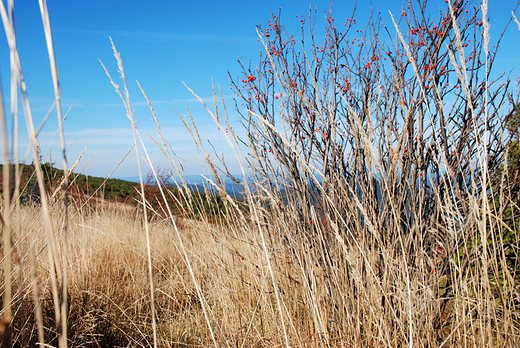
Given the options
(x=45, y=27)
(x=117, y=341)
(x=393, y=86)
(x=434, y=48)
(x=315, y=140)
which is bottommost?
(x=117, y=341)

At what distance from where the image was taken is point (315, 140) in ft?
6.52

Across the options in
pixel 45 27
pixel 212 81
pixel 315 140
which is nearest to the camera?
pixel 45 27

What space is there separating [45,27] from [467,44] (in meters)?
2.21

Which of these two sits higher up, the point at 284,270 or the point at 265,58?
the point at 265,58

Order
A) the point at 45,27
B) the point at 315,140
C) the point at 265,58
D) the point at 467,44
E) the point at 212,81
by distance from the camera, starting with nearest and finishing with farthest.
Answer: the point at 45,27 < the point at 212,81 < the point at 467,44 < the point at 315,140 < the point at 265,58

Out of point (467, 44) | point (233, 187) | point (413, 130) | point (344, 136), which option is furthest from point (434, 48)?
point (233, 187)

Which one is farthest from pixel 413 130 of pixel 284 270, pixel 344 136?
pixel 284 270

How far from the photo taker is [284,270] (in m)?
1.56

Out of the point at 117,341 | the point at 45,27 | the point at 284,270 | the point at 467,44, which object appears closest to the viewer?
the point at 45,27

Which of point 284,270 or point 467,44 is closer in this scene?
point 284,270

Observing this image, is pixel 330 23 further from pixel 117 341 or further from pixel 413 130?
pixel 117 341

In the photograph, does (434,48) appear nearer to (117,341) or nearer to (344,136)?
(344,136)

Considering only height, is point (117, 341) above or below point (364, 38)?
below

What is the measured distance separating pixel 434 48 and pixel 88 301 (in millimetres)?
2631
